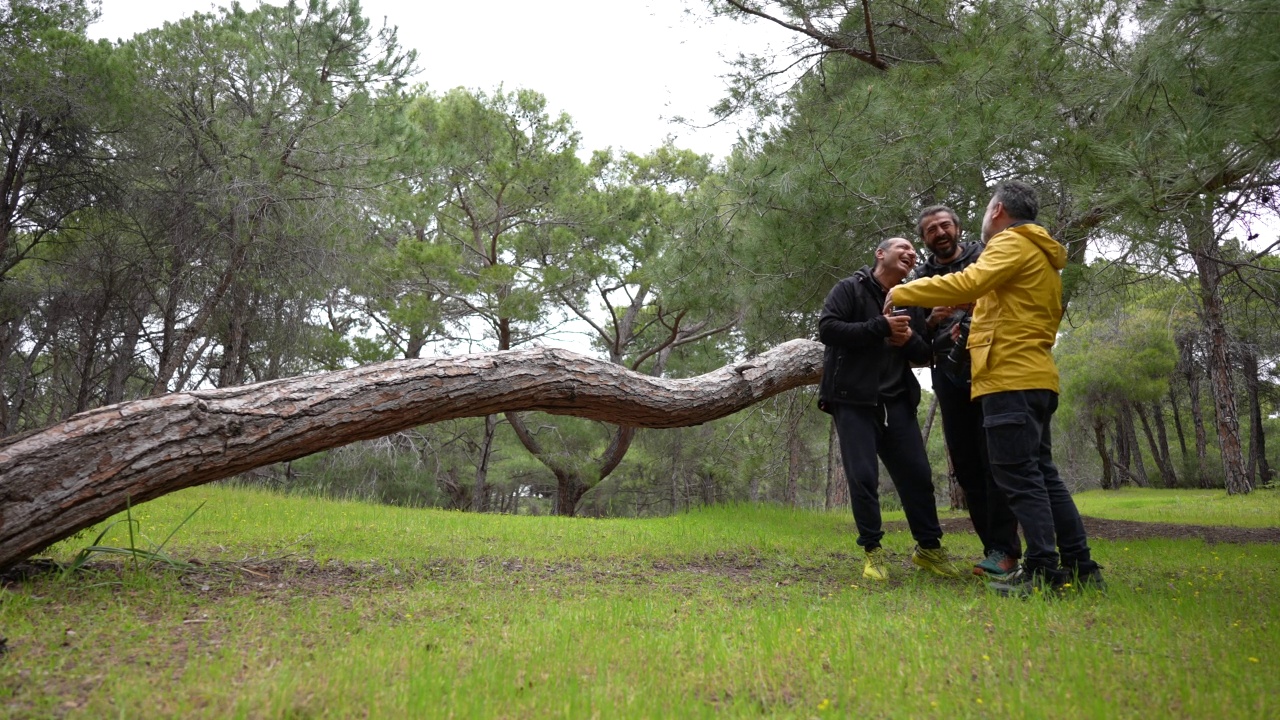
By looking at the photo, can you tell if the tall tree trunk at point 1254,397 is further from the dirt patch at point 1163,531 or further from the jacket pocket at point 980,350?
the jacket pocket at point 980,350

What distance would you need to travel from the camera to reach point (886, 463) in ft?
13.5

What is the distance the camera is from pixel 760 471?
12086 mm

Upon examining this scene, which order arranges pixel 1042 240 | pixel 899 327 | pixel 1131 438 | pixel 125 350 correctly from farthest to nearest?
pixel 1131 438, pixel 125 350, pixel 899 327, pixel 1042 240

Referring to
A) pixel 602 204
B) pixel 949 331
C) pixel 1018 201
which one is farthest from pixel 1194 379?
pixel 1018 201

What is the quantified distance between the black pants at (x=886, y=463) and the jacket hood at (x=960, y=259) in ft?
2.48

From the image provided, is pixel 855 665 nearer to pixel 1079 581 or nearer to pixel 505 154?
pixel 1079 581

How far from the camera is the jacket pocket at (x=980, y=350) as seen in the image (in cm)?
337

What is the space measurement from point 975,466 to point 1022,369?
92 centimetres

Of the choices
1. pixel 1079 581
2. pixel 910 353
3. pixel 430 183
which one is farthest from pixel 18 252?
pixel 1079 581

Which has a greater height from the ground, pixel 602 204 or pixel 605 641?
pixel 602 204

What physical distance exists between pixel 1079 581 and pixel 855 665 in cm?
179

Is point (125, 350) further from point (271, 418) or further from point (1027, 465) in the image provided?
point (1027, 465)

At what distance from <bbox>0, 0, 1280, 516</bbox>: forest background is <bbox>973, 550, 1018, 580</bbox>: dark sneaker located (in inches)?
79.6

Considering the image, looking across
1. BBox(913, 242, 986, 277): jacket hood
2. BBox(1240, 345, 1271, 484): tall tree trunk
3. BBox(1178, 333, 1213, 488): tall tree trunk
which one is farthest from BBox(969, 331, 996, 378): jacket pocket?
BBox(1178, 333, 1213, 488): tall tree trunk
